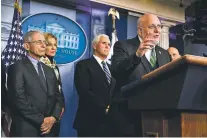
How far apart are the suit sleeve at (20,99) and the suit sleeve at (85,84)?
548 millimetres

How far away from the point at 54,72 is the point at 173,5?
2427 mm

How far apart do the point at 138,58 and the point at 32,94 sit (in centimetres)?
132

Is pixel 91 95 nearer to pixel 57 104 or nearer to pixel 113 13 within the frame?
pixel 57 104

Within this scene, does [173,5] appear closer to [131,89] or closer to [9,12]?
[9,12]

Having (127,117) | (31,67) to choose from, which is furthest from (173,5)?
(127,117)

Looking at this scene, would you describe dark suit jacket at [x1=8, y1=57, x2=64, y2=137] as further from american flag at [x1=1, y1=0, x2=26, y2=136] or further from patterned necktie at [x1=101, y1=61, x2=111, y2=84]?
patterned necktie at [x1=101, y1=61, x2=111, y2=84]

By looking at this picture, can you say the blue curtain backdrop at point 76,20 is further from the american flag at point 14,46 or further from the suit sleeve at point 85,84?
the suit sleeve at point 85,84

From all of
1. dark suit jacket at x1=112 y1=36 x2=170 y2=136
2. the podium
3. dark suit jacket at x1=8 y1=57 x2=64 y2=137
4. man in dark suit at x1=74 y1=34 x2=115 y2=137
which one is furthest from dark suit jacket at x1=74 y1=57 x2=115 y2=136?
the podium

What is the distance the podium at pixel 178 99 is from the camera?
1.09 m

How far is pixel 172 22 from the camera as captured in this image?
4.52 metres

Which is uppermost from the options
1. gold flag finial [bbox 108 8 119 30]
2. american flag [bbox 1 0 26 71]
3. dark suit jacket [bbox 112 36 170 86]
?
gold flag finial [bbox 108 8 119 30]

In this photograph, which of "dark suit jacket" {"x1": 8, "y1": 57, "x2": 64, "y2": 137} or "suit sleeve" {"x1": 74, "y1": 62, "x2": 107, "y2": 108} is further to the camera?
"suit sleeve" {"x1": 74, "y1": 62, "x2": 107, "y2": 108}

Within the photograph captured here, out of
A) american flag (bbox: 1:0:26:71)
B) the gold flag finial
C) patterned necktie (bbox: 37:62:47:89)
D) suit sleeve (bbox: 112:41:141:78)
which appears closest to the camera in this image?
suit sleeve (bbox: 112:41:141:78)

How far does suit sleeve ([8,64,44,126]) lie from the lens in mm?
2342
